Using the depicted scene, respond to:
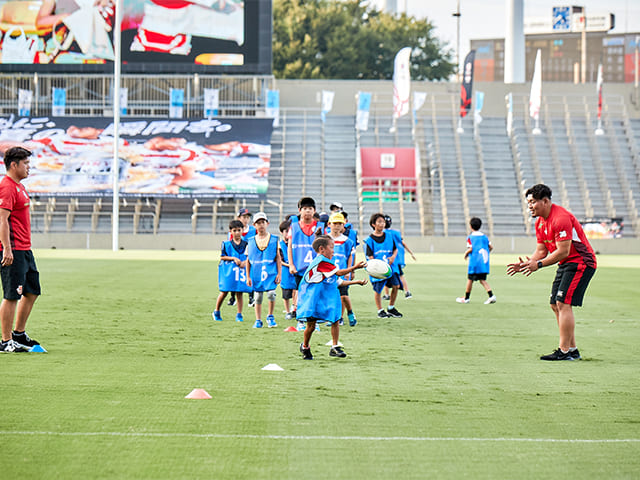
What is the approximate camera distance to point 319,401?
26.1 feet

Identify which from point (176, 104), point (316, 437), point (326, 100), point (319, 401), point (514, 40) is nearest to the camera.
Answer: point (316, 437)

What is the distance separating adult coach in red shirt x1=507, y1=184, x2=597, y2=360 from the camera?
1029 centimetres

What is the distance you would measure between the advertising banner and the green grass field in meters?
35.8

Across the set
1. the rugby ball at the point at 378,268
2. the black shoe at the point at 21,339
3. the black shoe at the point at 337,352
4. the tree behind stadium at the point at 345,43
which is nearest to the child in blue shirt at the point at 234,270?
the rugby ball at the point at 378,268

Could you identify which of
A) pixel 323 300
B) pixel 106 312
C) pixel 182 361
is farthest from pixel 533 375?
pixel 106 312

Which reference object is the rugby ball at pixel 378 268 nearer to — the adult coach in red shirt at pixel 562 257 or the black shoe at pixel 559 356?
the adult coach in red shirt at pixel 562 257

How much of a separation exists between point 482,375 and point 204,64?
44.9m

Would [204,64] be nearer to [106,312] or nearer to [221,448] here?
[106,312]

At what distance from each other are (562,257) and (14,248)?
595 cm

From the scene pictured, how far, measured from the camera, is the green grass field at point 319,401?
592 centimetres

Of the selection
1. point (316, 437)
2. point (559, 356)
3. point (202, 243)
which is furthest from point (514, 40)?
point (316, 437)

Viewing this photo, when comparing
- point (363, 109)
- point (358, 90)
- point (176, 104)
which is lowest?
point (363, 109)

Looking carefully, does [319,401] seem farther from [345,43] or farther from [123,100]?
[345,43]

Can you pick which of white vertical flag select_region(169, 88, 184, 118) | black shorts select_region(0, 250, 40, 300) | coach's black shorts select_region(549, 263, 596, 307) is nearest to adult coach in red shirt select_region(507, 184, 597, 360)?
coach's black shorts select_region(549, 263, 596, 307)
